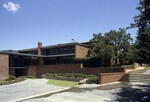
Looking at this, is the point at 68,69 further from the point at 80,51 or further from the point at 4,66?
the point at 4,66

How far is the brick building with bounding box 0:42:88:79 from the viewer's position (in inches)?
1455

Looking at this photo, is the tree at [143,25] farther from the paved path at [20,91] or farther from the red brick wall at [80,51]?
the red brick wall at [80,51]

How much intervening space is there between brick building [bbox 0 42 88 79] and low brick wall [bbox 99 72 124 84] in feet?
34.5

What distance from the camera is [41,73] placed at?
40.5 metres

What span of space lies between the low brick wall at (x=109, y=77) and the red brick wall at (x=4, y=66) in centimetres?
1728

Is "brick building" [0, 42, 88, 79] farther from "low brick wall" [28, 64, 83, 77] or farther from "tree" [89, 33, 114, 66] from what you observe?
"tree" [89, 33, 114, 66]

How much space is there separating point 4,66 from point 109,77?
699 inches

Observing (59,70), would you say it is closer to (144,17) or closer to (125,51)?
(125,51)

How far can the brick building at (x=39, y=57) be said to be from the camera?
36969 mm

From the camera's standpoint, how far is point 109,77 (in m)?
27.4

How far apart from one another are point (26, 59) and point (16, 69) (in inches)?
144

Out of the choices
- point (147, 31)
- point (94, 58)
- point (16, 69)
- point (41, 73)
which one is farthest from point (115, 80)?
point (16, 69)

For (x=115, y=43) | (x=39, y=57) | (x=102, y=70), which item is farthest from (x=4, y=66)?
(x=115, y=43)

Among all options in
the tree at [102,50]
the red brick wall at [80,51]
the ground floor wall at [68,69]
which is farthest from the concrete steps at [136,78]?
the red brick wall at [80,51]
